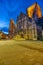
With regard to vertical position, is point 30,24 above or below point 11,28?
above

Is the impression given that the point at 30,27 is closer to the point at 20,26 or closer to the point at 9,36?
the point at 20,26

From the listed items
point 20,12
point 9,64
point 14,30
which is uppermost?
point 20,12

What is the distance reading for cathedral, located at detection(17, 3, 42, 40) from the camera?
13515mm

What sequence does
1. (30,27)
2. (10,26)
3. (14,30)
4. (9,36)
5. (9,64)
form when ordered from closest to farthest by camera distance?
(9,64)
(30,27)
(9,36)
(14,30)
(10,26)

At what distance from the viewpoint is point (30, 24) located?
14.1 m

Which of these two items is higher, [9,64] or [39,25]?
[39,25]

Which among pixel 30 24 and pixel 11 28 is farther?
pixel 11 28

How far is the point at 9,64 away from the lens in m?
2.06

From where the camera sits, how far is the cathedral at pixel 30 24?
44.3ft

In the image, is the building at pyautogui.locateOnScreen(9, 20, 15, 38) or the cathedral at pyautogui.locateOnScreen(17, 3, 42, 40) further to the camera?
the building at pyautogui.locateOnScreen(9, 20, 15, 38)

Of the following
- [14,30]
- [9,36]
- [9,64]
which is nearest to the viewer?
[9,64]

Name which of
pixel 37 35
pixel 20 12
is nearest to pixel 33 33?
pixel 37 35

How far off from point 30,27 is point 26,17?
7.04 feet

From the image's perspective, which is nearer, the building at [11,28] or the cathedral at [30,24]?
the cathedral at [30,24]
